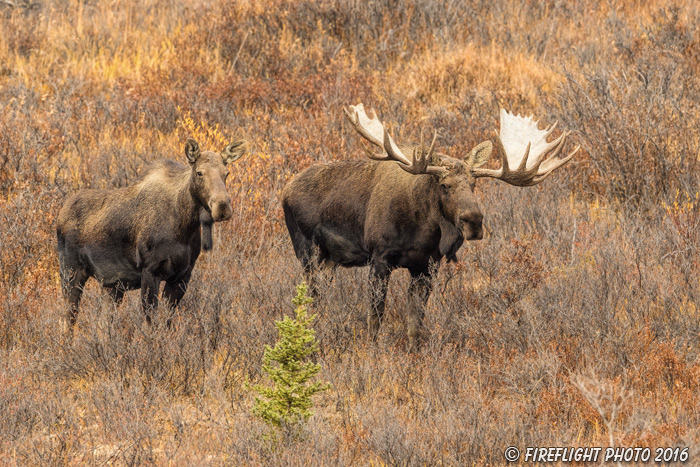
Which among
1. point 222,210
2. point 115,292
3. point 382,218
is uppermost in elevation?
point 222,210

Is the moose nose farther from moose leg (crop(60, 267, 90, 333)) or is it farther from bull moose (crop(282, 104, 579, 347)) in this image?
moose leg (crop(60, 267, 90, 333))

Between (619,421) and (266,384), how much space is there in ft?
6.91

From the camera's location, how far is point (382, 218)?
6.67 metres

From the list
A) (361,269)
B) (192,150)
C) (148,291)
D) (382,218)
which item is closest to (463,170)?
(382,218)

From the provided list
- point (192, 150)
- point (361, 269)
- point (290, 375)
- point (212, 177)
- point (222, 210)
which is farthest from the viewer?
point (361, 269)

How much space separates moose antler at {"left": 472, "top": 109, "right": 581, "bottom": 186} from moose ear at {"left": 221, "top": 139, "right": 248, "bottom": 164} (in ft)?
5.16

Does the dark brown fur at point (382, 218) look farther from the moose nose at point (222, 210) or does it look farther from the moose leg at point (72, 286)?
the moose leg at point (72, 286)

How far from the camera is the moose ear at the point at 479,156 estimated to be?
21.2 feet

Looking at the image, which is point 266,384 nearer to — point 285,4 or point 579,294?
point 579,294

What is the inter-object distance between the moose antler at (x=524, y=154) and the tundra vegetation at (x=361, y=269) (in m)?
0.68

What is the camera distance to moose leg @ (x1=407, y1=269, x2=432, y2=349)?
6.48 metres

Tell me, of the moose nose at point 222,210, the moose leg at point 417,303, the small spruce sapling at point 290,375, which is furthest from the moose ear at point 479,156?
the small spruce sapling at point 290,375

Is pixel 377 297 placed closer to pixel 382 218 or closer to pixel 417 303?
pixel 417 303

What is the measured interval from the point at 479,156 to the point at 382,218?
80cm
